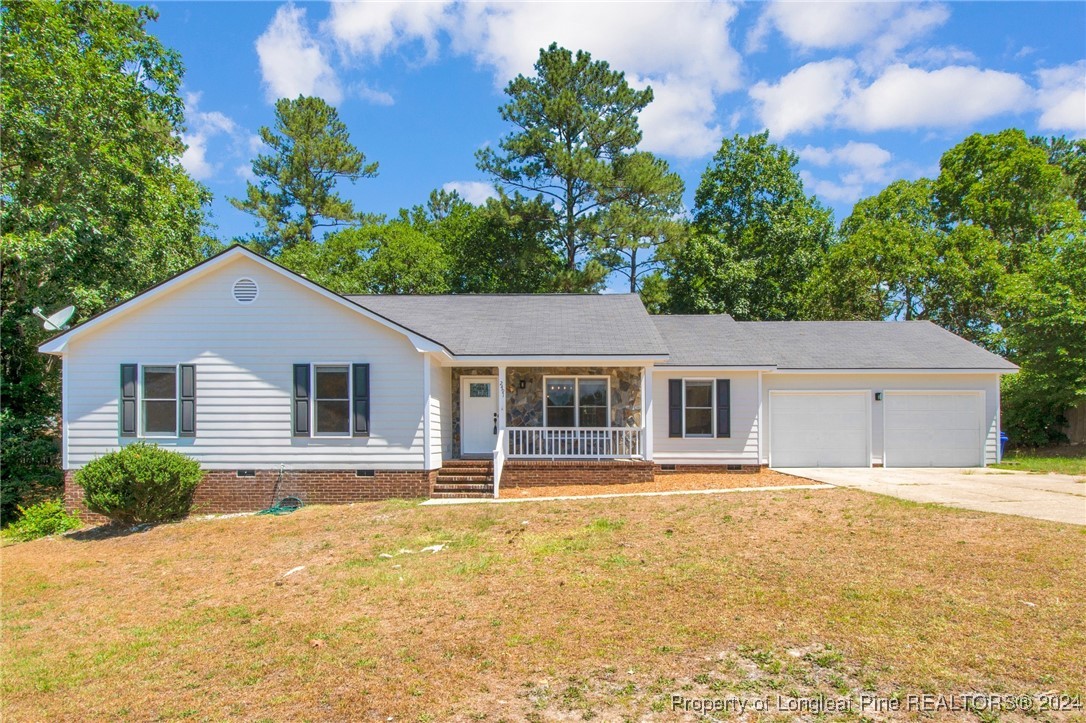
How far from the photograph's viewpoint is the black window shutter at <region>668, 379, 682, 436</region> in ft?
55.3

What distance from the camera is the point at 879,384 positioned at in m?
17.4

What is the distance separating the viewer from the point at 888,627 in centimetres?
562

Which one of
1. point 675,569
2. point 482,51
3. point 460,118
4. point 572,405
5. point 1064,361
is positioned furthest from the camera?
point 460,118

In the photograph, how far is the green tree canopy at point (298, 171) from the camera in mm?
33656

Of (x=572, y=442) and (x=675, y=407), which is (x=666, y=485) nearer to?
(x=572, y=442)

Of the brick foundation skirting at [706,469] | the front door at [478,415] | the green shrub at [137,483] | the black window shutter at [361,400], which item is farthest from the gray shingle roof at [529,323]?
the green shrub at [137,483]

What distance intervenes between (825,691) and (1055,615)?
2681 millimetres

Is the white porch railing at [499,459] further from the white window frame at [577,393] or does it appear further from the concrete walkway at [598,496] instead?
the white window frame at [577,393]

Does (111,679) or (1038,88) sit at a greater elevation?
(1038,88)

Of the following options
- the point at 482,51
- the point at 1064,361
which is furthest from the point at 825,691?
the point at 1064,361

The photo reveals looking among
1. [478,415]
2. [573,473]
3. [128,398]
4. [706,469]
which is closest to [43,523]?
[128,398]

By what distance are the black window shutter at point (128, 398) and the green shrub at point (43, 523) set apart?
1.83 metres

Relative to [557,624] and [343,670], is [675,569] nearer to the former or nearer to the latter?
[557,624]

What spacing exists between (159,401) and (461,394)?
6324 millimetres
